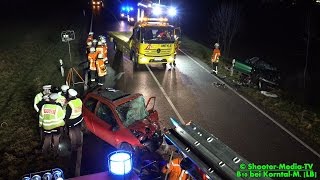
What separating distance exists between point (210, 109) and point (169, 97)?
1.88 meters

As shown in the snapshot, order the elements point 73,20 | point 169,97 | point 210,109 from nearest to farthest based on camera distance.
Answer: point 210,109 → point 169,97 → point 73,20

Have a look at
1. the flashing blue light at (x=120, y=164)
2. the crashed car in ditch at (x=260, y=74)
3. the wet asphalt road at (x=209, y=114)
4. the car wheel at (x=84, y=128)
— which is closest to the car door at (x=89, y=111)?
the car wheel at (x=84, y=128)

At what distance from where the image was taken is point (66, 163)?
7.67 meters

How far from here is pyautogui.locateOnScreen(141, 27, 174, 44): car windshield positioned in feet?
52.0

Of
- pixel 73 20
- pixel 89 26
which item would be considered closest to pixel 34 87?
pixel 89 26

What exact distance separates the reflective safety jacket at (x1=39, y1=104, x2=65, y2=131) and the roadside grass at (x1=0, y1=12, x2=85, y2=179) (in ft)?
3.33

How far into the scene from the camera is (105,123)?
26.6 ft

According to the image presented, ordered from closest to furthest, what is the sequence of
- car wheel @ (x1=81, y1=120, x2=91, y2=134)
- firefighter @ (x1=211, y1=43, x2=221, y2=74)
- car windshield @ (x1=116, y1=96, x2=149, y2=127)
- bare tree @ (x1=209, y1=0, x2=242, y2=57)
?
car windshield @ (x1=116, y1=96, x2=149, y2=127)
car wheel @ (x1=81, y1=120, x2=91, y2=134)
firefighter @ (x1=211, y1=43, x2=221, y2=74)
bare tree @ (x1=209, y1=0, x2=242, y2=57)

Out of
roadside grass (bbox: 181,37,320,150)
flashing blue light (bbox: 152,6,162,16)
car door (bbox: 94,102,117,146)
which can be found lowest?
roadside grass (bbox: 181,37,320,150)

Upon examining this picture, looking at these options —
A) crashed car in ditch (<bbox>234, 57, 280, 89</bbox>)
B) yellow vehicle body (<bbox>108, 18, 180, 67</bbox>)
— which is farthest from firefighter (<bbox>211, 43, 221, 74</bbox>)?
yellow vehicle body (<bbox>108, 18, 180, 67</bbox>)

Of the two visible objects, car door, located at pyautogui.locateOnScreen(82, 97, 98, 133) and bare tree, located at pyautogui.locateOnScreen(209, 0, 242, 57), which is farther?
bare tree, located at pyautogui.locateOnScreen(209, 0, 242, 57)

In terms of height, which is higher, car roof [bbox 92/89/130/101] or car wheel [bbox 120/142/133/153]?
car roof [bbox 92/89/130/101]

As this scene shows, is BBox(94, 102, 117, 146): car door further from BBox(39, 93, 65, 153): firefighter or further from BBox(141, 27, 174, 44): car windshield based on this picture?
BBox(141, 27, 174, 44): car windshield

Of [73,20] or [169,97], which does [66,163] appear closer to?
[169,97]
